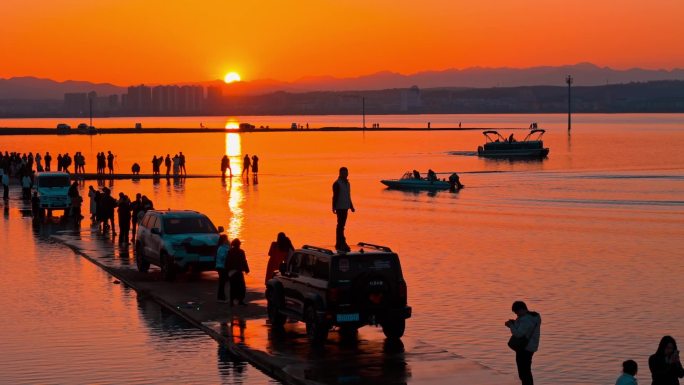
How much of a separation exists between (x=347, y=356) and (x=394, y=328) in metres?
1.82

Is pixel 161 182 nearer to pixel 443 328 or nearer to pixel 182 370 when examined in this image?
pixel 443 328

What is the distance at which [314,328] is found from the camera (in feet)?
69.5

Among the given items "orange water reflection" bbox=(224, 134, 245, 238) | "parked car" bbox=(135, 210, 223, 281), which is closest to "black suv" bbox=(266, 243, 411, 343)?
"parked car" bbox=(135, 210, 223, 281)

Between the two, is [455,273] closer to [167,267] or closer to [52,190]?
[167,267]

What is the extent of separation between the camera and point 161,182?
8338 cm

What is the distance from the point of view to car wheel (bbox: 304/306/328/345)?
21047 mm

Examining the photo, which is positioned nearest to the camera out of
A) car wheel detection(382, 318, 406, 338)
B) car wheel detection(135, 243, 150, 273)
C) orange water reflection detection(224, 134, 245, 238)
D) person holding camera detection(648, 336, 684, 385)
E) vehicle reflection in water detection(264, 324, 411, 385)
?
person holding camera detection(648, 336, 684, 385)

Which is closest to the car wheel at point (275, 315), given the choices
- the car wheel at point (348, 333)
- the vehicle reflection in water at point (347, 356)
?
the vehicle reflection in water at point (347, 356)

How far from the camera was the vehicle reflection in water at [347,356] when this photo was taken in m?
18.7

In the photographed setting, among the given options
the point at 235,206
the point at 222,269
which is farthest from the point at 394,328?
the point at 235,206

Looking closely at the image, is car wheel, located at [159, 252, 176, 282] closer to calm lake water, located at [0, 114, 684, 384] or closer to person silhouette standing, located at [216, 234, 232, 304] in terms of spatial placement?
calm lake water, located at [0, 114, 684, 384]

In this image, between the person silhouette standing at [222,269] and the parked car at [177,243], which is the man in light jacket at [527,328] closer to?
the person silhouette standing at [222,269]

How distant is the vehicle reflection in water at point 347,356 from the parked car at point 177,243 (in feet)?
23.1

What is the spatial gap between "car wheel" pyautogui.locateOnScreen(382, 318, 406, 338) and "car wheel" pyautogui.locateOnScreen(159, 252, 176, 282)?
31.0 feet
